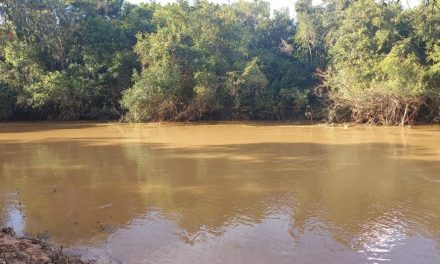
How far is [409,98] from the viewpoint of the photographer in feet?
60.5

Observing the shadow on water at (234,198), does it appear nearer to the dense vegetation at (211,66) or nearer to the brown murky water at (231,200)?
the brown murky water at (231,200)

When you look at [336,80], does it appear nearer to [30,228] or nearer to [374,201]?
[374,201]

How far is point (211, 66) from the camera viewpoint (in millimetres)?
21500

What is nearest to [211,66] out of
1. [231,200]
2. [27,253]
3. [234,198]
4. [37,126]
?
[37,126]

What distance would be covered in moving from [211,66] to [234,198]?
14.5 metres

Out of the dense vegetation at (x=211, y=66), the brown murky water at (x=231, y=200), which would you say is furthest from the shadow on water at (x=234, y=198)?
Result: the dense vegetation at (x=211, y=66)

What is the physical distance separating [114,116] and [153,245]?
1897 cm

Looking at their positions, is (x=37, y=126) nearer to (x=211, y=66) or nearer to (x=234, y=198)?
(x=211, y=66)

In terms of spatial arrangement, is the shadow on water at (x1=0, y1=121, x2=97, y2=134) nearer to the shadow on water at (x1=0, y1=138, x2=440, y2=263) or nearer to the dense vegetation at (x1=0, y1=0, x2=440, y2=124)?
→ the dense vegetation at (x1=0, y1=0, x2=440, y2=124)

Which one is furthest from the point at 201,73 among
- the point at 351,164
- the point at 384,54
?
the point at 351,164

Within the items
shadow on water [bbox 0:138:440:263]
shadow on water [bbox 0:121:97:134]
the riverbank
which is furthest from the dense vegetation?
the riverbank

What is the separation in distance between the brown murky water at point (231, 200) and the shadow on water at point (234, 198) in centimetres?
2

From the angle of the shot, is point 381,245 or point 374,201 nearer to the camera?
point 381,245

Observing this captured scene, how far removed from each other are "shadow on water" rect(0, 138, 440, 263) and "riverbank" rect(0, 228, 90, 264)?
810 mm
